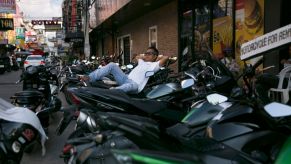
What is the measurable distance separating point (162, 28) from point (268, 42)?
12176mm

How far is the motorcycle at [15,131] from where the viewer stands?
378cm

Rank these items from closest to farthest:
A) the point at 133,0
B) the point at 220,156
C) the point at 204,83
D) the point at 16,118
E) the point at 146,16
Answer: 1. the point at 220,156
2. the point at 16,118
3. the point at 204,83
4. the point at 133,0
5. the point at 146,16

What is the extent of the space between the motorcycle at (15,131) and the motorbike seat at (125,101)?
27.8 inches

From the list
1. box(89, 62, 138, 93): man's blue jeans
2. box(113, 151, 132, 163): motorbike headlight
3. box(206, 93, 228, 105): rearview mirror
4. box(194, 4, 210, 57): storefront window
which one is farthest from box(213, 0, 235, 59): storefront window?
box(113, 151, 132, 163): motorbike headlight

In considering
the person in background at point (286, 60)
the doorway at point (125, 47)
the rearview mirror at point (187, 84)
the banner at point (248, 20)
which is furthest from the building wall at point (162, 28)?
the rearview mirror at point (187, 84)

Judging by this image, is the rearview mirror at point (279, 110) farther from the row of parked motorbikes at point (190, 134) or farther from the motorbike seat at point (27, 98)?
the motorbike seat at point (27, 98)

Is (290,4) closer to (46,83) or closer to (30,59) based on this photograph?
(46,83)

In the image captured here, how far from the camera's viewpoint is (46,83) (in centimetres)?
806

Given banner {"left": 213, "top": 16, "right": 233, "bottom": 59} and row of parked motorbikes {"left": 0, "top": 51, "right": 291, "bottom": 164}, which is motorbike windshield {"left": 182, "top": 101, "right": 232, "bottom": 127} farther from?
banner {"left": 213, "top": 16, "right": 233, "bottom": 59}

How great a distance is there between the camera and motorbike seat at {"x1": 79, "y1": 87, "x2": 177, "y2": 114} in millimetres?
3863

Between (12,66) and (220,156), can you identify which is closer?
(220,156)

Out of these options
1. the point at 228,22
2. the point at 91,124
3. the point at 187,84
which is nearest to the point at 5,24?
the point at 228,22

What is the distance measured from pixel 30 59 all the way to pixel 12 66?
35.0ft

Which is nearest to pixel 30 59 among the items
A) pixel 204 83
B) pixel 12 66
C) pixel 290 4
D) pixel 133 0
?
pixel 12 66
